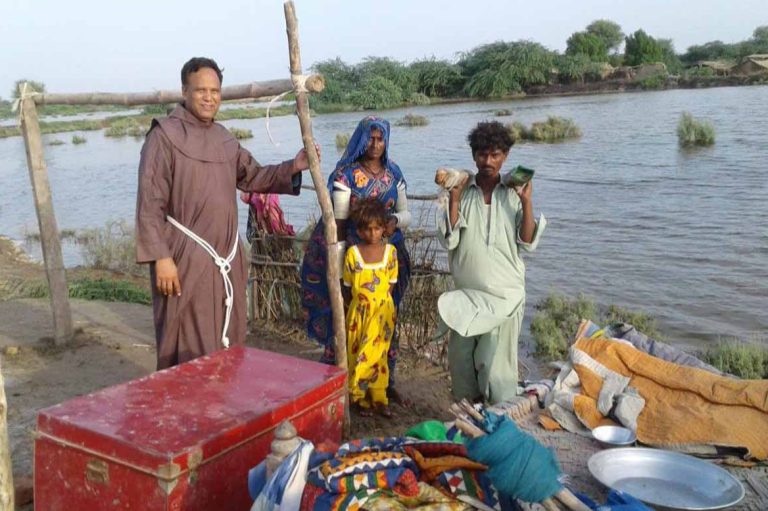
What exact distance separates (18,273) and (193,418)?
7.74 meters

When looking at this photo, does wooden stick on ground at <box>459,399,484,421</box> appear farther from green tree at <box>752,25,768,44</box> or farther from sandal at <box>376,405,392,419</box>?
green tree at <box>752,25,768,44</box>

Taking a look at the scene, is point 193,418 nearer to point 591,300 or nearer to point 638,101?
point 591,300

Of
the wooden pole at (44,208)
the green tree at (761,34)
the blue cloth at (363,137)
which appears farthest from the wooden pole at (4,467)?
the green tree at (761,34)

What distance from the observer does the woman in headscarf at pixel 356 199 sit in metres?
3.91

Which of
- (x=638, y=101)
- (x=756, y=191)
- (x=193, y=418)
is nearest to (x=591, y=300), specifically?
(x=193, y=418)

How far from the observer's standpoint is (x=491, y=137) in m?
3.39

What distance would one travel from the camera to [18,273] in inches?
357

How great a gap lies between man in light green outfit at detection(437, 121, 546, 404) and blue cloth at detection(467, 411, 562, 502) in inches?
64.3

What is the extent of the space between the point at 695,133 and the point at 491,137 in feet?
52.2

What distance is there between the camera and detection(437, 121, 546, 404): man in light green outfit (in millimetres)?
3498

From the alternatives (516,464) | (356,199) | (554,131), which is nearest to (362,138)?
(356,199)

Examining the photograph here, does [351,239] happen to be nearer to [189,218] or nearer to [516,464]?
[189,218]

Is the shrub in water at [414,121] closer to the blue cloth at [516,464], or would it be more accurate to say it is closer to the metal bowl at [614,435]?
the metal bowl at [614,435]

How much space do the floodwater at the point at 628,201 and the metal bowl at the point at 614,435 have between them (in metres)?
4.33
